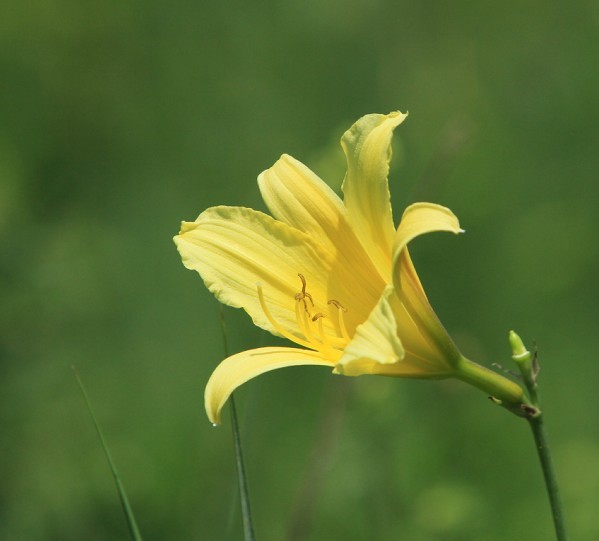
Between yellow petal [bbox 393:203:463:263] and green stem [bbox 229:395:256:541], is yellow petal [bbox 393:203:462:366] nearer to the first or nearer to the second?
yellow petal [bbox 393:203:463:263]

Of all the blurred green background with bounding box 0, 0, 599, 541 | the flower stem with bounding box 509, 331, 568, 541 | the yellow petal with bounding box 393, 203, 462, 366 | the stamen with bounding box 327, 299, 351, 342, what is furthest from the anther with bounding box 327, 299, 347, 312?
the blurred green background with bounding box 0, 0, 599, 541

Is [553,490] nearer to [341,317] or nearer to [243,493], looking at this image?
[243,493]

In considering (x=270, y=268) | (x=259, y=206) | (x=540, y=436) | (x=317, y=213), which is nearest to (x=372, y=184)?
(x=317, y=213)

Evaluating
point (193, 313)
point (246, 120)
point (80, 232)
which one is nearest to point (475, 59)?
point (246, 120)

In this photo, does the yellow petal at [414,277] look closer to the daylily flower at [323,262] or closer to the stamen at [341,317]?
the daylily flower at [323,262]

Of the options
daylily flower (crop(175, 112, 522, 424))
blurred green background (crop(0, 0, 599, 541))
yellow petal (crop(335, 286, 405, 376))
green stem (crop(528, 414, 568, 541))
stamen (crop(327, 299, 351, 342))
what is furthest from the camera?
blurred green background (crop(0, 0, 599, 541))

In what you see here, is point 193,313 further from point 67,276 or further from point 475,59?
point 475,59

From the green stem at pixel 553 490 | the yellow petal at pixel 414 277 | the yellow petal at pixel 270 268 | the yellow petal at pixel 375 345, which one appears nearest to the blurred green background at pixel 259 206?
the yellow petal at pixel 270 268
